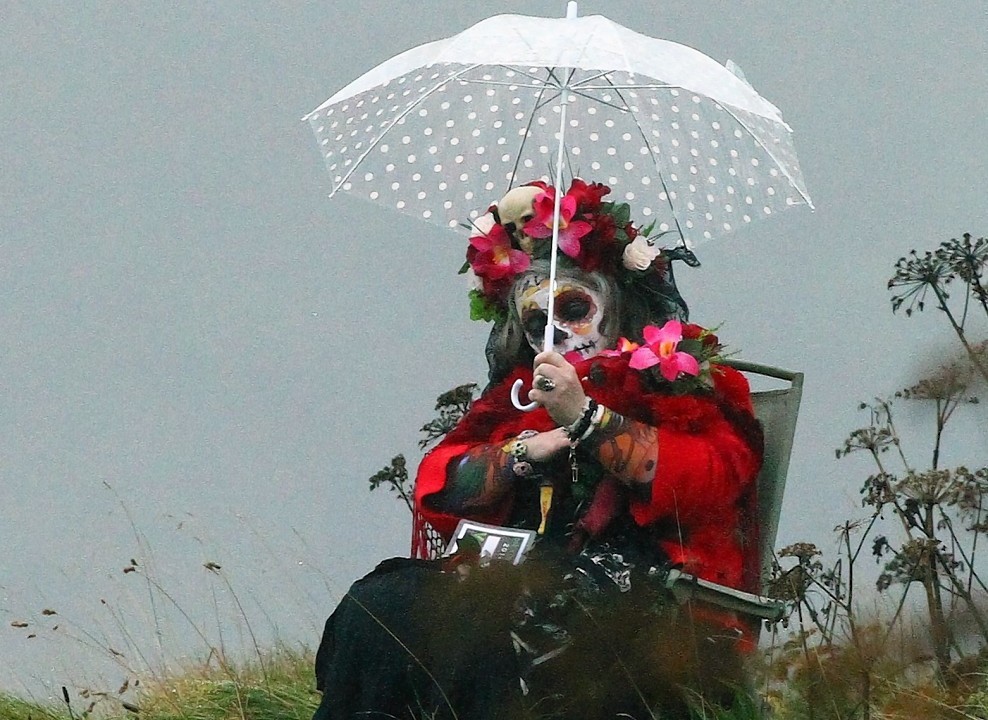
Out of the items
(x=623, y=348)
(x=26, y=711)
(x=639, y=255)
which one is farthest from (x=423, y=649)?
(x=26, y=711)

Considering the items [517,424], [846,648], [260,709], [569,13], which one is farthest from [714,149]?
[260,709]

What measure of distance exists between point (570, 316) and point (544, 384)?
1.41 feet

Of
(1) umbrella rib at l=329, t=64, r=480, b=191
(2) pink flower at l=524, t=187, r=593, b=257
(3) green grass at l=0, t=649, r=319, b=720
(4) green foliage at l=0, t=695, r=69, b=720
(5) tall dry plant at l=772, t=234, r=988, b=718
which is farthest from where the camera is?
(4) green foliage at l=0, t=695, r=69, b=720

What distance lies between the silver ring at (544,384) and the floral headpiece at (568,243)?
0.49 meters

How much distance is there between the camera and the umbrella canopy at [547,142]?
392 centimetres

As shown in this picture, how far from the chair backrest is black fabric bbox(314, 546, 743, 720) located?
1.18 ft

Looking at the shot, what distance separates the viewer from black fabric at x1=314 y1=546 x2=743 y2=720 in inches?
133

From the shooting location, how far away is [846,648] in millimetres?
3146

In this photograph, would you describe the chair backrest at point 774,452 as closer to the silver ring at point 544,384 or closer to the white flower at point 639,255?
the white flower at point 639,255

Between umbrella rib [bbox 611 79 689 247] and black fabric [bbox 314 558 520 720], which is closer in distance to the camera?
black fabric [bbox 314 558 520 720]

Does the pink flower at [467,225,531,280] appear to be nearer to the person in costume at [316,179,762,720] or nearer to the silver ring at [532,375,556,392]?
the person in costume at [316,179,762,720]

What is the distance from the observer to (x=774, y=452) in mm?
3881

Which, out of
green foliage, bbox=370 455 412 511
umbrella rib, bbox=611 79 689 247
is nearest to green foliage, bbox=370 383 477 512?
green foliage, bbox=370 455 412 511

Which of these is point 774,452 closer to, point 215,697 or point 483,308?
point 483,308
